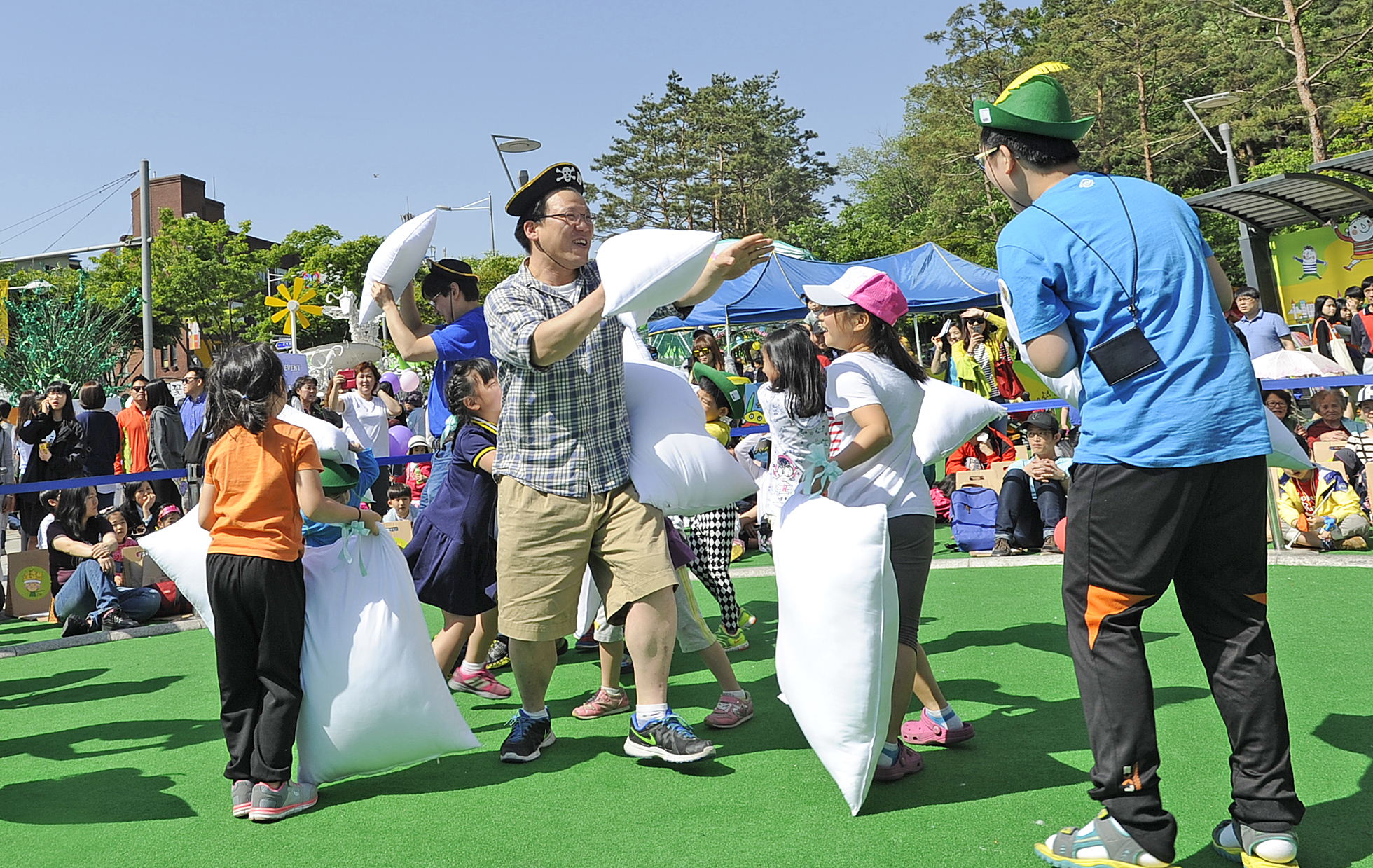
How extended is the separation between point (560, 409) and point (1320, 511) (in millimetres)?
6142

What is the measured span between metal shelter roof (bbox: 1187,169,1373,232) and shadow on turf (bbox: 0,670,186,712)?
424 inches

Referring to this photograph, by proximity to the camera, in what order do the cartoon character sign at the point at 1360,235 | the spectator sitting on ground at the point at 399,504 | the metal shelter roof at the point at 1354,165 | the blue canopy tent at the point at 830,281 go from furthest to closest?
1. the blue canopy tent at the point at 830,281
2. the cartoon character sign at the point at 1360,235
3. the metal shelter roof at the point at 1354,165
4. the spectator sitting on ground at the point at 399,504

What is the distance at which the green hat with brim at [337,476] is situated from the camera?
4031 mm

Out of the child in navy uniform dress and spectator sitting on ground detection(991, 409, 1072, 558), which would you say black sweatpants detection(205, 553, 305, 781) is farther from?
spectator sitting on ground detection(991, 409, 1072, 558)

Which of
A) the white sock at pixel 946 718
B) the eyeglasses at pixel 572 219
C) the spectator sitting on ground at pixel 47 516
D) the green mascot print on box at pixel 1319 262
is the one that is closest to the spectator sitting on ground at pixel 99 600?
the spectator sitting on ground at pixel 47 516

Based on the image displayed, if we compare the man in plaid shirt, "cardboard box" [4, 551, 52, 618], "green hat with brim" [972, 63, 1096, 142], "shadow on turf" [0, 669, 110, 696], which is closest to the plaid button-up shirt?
the man in plaid shirt

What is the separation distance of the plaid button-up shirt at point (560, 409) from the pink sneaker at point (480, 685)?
1.63 m

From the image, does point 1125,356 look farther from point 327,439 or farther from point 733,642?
point 733,642

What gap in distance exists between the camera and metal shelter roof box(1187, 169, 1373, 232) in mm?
12500

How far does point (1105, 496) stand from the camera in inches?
107

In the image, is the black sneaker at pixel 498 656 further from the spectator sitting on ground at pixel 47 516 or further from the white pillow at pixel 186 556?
the spectator sitting on ground at pixel 47 516

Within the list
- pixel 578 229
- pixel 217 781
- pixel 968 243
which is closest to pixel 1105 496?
pixel 578 229

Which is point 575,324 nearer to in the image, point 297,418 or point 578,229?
point 578,229

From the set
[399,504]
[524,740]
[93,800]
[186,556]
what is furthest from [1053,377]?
[399,504]
